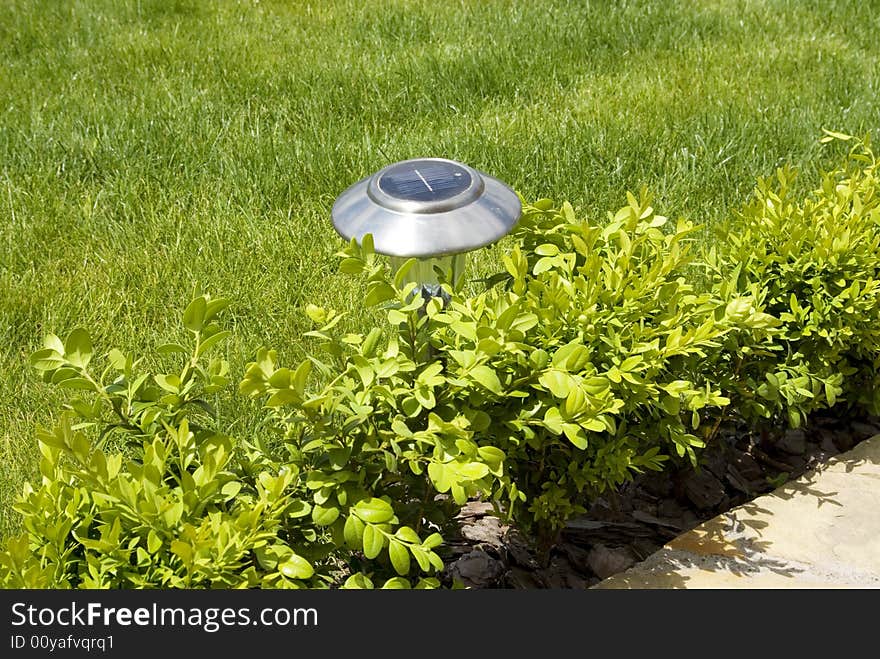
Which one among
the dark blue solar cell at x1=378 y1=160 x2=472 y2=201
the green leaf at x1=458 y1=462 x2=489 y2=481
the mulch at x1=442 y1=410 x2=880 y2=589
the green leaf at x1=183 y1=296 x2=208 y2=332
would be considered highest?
the dark blue solar cell at x1=378 y1=160 x2=472 y2=201

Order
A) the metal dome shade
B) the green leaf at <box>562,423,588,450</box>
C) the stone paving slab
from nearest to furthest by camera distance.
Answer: the green leaf at <box>562,423,588,450</box>, the metal dome shade, the stone paving slab

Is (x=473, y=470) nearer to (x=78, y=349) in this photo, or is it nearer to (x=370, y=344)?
(x=370, y=344)

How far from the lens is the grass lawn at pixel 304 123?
3623 millimetres

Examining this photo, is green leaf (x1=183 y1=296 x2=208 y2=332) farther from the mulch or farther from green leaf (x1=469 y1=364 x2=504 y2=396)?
the mulch

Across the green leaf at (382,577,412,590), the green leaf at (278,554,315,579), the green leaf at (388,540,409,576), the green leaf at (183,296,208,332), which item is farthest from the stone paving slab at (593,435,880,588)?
the green leaf at (183,296,208,332)

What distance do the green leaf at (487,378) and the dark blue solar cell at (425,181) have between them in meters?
0.47

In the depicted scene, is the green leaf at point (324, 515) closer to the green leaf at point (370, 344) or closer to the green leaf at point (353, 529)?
the green leaf at point (353, 529)

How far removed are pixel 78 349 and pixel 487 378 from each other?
2.55 ft

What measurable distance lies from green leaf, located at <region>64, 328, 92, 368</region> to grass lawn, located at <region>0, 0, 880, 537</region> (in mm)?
972

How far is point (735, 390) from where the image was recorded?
258cm

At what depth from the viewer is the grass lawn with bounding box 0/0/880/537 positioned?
3.62 meters

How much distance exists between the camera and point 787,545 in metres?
2.48

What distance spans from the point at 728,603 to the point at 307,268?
213cm

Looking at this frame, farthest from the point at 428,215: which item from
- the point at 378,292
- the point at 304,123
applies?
the point at 304,123
